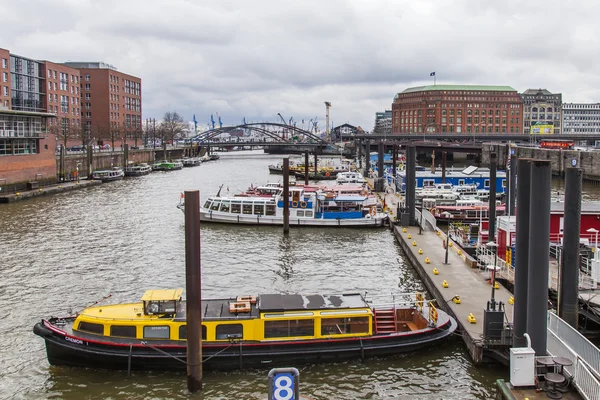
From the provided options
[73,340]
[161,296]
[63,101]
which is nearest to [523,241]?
[161,296]

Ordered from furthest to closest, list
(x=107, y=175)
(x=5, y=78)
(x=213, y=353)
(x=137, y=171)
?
1. (x=137, y=171)
2. (x=5, y=78)
3. (x=107, y=175)
4. (x=213, y=353)

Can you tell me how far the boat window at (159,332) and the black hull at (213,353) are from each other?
406mm

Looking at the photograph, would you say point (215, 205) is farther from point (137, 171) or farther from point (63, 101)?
point (63, 101)

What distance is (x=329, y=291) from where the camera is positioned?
29219 mm

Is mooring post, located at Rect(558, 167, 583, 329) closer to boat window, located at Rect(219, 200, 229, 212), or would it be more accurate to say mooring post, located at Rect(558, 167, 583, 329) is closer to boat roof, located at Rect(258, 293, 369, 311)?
boat roof, located at Rect(258, 293, 369, 311)

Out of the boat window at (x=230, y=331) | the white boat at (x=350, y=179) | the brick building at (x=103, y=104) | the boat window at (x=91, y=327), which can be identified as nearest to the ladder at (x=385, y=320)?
the boat window at (x=230, y=331)

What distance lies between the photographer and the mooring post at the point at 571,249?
18.0 metres

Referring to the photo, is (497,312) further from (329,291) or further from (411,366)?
(329,291)

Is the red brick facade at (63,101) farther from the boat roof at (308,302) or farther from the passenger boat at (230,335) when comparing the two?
the boat roof at (308,302)

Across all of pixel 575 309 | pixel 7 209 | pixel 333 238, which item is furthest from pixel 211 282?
pixel 7 209

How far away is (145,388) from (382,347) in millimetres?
7982

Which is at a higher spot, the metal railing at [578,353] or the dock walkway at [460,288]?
the metal railing at [578,353]

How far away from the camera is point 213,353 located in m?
19.2

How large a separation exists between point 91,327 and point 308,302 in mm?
7499
